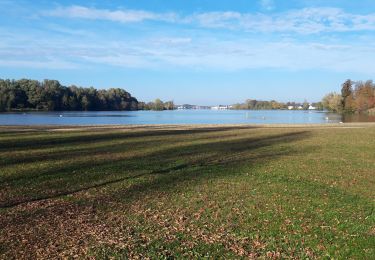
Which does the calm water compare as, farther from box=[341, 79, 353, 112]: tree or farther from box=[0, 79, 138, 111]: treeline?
box=[341, 79, 353, 112]: tree

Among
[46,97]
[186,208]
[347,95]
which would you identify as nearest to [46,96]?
[46,97]

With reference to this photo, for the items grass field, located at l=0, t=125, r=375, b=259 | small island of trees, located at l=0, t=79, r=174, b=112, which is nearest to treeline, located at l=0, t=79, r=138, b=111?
small island of trees, located at l=0, t=79, r=174, b=112

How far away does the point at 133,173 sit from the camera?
13.1 metres

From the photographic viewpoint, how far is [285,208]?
28.5 feet

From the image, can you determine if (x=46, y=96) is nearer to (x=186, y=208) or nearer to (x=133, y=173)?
(x=133, y=173)

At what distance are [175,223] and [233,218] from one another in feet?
3.80

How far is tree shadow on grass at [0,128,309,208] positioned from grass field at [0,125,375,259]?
0.04m

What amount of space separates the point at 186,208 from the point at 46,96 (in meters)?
144

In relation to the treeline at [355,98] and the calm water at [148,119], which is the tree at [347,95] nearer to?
the treeline at [355,98]

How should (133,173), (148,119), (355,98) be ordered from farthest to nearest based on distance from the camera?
1. (355,98)
2. (148,119)
3. (133,173)

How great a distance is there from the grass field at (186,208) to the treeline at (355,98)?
121278mm

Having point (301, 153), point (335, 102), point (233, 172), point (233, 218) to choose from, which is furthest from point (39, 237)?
point (335, 102)

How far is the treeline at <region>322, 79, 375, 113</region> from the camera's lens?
129500 millimetres

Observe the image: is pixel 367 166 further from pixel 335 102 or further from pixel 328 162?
pixel 335 102
